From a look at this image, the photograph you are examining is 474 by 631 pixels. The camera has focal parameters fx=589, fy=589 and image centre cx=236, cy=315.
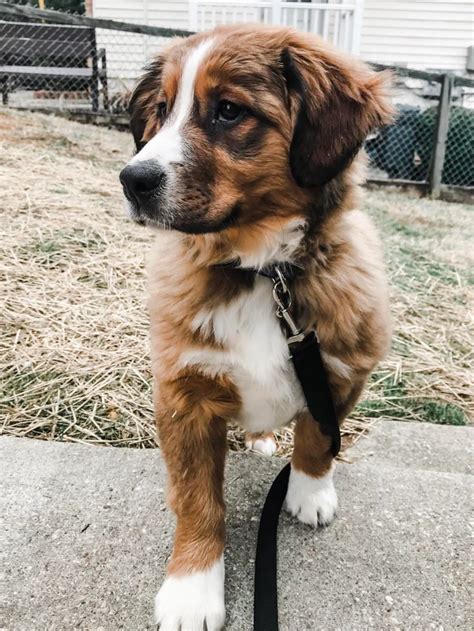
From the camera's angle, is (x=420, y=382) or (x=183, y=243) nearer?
(x=183, y=243)

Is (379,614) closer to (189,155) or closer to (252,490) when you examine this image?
(252,490)

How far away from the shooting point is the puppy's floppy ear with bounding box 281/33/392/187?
1.84m

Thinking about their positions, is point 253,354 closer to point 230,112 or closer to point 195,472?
point 195,472

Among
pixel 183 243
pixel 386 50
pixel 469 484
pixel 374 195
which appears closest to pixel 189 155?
pixel 183 243

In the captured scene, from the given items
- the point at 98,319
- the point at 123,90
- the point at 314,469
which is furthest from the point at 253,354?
the point at 123,90

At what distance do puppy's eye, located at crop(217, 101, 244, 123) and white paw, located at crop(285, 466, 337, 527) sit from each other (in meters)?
1.26

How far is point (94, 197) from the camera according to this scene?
5543mm

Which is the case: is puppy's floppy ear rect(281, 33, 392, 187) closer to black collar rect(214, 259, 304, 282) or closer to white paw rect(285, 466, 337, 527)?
black collar rect(214, 259, 304, 282)

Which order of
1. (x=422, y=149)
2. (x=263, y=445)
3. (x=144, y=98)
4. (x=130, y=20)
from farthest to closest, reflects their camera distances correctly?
1. (x=130, y=20)
2. (x=422, y=149)
3. (x=263, y=445)
4. (x=144, y=98)

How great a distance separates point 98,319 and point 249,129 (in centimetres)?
205

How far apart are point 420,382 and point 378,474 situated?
131 cm

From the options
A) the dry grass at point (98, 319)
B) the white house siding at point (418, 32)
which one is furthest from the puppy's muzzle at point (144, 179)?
the white house siding at point (418, 32)

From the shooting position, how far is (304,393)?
1928 millimetres

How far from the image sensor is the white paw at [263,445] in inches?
106
